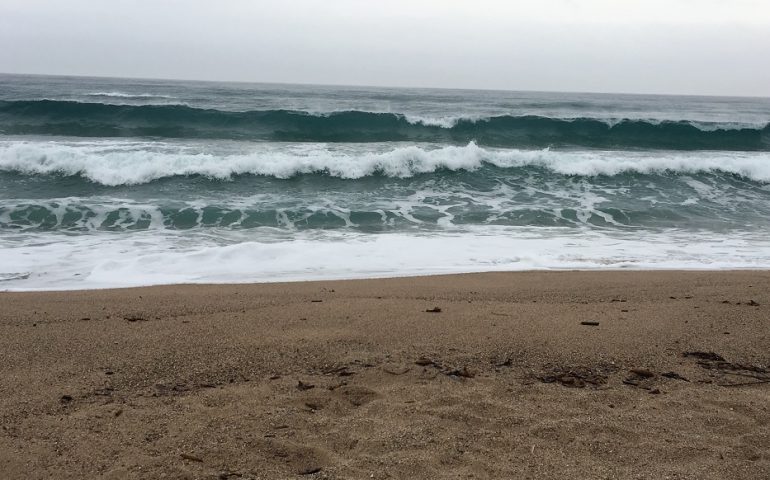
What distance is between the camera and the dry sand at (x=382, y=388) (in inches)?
85.1

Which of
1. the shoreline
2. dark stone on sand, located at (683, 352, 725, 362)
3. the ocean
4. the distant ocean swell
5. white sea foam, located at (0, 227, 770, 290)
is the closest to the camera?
dark stone on sand, located at (683, 352, 725, 362)

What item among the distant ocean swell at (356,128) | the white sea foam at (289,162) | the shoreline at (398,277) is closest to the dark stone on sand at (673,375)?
the shoreline at (398,277)

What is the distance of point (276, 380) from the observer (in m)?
2.87

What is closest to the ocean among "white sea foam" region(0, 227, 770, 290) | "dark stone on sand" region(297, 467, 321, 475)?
"white sea foam" region(0, 227, 770, 290)

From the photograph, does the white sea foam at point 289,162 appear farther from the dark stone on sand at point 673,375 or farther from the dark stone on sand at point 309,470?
the dark stone on sand at point 309,470

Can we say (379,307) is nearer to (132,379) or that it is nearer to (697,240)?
(132,379)

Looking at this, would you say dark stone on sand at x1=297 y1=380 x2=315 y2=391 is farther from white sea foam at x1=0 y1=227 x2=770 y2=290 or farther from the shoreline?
white sea foam at x1=0 y1=227 x2=770 y2=290

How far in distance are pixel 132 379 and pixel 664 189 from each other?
12.5m

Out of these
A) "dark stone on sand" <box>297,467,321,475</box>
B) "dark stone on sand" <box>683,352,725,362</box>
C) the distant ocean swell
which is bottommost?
"dark stone on sand" <box>297,467,321,475</box>

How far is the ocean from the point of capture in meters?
6.62

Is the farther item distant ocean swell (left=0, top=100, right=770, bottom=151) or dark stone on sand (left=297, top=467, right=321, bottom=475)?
distant ocean swell (left=0, top=100, right=770, bottom=151)

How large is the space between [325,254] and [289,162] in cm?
632

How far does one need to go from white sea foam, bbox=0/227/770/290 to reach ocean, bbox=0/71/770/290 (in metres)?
0.04

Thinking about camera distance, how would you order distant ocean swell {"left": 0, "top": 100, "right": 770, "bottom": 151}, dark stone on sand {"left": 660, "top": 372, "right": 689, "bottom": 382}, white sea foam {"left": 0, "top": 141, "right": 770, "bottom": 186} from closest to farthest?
dark stone on sand {"left": 660, "top": 372, "right": 689, "bottom": 382}
white sea foam {"left": 0, "top": 141, "right": 770, "bottom": 186}
distant ocean swell {"left": 0, "top": 100, "right": 770, "bottom": 151}
